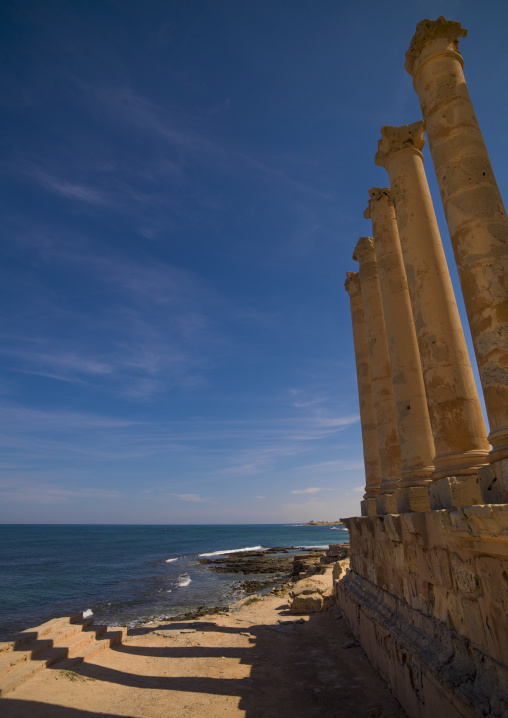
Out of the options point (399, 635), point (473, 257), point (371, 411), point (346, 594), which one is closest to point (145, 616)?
point (346, 594)

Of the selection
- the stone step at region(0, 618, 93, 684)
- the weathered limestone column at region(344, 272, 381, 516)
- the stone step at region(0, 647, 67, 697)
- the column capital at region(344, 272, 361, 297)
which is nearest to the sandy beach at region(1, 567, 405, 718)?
the stone step at region(0, 647, 67, 697)

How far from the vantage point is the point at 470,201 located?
6430 millimetres

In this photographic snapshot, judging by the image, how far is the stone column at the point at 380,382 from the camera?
11.0 metres

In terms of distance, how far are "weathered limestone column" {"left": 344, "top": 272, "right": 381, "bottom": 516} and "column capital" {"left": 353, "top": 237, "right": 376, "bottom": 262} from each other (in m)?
1.28

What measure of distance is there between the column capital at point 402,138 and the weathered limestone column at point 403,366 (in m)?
1.97

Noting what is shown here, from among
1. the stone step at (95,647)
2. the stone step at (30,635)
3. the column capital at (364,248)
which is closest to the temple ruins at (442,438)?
the column capital at (364,248)

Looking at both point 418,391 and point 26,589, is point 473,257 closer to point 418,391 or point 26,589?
point 418,391

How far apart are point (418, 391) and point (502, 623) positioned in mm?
5700

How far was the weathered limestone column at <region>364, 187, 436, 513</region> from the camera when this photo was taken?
8656 mm

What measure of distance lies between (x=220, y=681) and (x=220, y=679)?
14 cm

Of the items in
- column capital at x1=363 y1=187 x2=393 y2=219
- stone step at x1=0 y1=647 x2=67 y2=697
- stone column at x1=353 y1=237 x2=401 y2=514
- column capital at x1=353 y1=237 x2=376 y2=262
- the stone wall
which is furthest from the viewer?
column capital at x1=353 y1=237 x2=376 y2=262

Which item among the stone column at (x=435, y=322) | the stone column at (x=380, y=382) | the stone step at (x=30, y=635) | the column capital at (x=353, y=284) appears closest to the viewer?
the stone column at (x=435, y=322)

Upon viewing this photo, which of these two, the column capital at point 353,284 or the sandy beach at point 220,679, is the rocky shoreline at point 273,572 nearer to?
the sandy beach at point 220,679

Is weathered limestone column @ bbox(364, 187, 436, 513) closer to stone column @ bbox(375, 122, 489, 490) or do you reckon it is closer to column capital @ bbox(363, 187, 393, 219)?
column capital @ bbox(363, 187, 393, 219)
